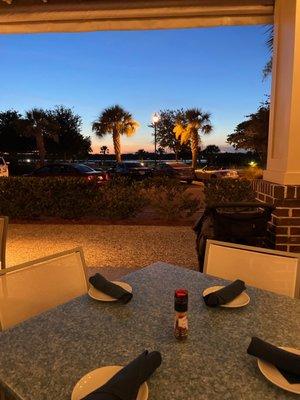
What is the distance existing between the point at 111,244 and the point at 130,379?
4979 mm

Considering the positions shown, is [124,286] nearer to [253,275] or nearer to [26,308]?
[26,308]

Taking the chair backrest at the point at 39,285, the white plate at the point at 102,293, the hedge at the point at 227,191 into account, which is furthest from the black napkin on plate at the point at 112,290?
the hedge at the point at 227,191

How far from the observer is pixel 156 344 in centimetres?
143

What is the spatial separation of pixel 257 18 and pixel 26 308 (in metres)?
4.13

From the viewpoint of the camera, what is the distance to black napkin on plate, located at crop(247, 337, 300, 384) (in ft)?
3.92

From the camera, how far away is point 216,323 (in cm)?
160

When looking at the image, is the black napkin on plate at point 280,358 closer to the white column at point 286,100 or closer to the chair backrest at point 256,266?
the chair backrest at point 256,266

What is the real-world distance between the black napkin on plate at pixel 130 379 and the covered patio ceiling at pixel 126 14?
407cm

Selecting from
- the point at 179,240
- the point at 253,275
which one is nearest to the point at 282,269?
the point at 253,275

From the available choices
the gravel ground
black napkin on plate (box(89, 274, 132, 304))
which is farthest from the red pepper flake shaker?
the gravel ground

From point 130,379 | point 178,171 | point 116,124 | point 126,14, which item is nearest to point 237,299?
point 130,379

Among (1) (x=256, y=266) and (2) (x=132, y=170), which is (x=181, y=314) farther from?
(2) (x=132, y=170)

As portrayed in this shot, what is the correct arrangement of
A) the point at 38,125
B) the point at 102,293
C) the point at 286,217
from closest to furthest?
the point at 102,293
the point at 286,217
the point at 38,125

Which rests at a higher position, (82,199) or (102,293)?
(102,293)
